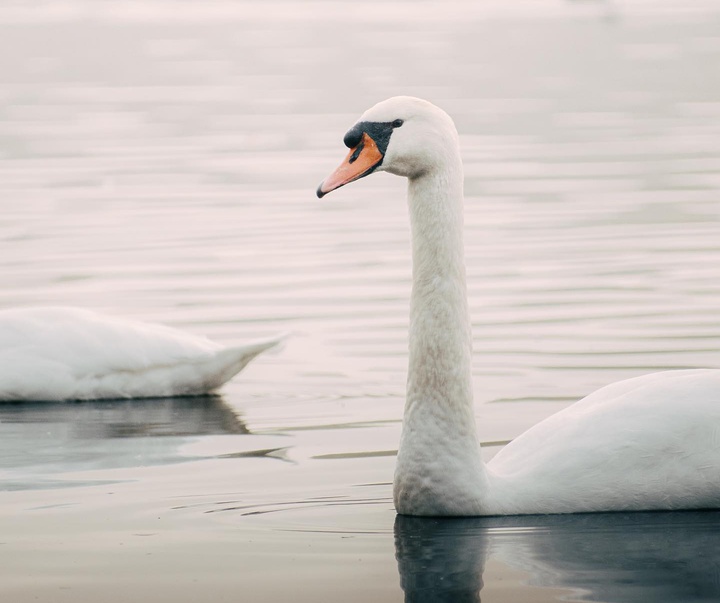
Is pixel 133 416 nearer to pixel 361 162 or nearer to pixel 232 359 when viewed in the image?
pixel 232 359

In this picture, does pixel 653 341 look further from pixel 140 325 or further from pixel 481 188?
pixel 481 188

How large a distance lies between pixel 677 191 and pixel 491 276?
19.6 feet

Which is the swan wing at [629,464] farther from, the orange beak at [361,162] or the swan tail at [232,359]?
the swan tail at [232,359]

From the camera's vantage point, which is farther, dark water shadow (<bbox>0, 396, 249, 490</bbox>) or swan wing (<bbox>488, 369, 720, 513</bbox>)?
dark water shadow (<bbox>0, 396, 249, 490</bbox>)

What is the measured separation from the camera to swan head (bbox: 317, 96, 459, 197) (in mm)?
7246

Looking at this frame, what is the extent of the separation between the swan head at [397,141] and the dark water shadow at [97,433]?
92.3 inches

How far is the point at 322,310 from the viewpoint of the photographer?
43.4ft

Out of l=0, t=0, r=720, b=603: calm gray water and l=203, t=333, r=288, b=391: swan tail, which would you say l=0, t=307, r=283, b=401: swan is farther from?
l=0, t=0, r=720, b=603: calm gray water

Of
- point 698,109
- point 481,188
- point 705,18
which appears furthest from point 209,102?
point 705,18

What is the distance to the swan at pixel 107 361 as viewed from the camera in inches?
424

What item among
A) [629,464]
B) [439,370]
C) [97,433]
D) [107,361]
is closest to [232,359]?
[107,361]

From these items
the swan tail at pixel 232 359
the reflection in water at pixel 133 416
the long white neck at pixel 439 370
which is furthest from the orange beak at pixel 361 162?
the swan tail at pixel 232 359

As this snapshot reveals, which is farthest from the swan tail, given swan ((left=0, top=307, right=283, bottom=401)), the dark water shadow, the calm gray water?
the calm gray water

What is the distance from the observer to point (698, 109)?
31.9 m
